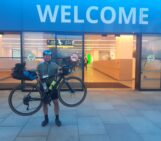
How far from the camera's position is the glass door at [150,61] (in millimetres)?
9852

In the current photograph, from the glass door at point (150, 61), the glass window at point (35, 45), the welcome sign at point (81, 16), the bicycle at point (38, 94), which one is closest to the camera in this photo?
the bicycle at point (38, 94)

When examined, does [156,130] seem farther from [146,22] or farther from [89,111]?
[146,22]

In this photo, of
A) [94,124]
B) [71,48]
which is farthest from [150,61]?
[94,124]

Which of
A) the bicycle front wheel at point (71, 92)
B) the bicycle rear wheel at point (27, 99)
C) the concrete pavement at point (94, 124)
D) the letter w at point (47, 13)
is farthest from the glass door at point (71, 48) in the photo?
the bicycle rear wheel at point (27, 99)

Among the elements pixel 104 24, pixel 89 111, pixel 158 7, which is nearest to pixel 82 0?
pixel 104 24

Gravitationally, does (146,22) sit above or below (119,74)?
above

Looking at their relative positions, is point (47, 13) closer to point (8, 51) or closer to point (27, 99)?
point (8, 51)

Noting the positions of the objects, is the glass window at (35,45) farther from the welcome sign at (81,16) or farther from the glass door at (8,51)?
the glass door at (8,51)

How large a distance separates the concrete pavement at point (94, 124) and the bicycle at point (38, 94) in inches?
13.4

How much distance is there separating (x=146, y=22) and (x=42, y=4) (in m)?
4.25

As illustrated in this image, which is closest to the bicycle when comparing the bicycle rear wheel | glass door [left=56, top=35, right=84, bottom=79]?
the bicycle rear wheel

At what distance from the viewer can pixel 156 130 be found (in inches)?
193

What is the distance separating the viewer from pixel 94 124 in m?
5.25

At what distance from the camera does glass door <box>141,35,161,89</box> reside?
9852mm
